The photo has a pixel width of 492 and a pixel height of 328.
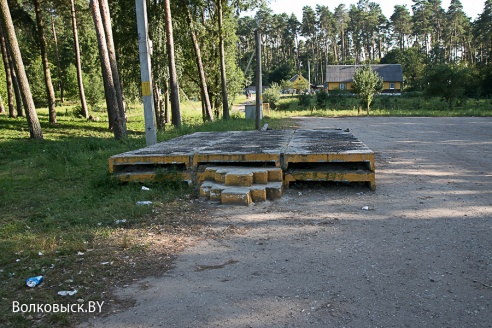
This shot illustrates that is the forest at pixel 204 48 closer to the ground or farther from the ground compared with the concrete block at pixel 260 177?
farther from the ground

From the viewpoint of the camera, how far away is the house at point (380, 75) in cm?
7244

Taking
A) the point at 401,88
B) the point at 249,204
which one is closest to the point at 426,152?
the point at 249,204

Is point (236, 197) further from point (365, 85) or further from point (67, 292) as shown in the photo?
point (365, 85)

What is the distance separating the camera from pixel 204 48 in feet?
94.5

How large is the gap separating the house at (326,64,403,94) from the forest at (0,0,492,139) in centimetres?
250

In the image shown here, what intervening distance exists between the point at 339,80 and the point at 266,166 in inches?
2878

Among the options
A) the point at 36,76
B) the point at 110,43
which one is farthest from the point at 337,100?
the point at 110,43

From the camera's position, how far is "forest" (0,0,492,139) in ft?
72.8

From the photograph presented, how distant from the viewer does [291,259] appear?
4152 millimetres

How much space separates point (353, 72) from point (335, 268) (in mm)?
74523

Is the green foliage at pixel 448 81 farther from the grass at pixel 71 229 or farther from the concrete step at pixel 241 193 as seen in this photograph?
the grass at pixel 71 229

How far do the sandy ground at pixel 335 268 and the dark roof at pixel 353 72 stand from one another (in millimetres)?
70072

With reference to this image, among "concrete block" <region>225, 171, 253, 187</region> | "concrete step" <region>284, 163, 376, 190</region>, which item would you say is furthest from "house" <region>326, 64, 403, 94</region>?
"concrete block" <region>225, 171, 253, 187</region>

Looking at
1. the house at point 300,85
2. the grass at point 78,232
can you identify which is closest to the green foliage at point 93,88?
the grass at point 78,232
